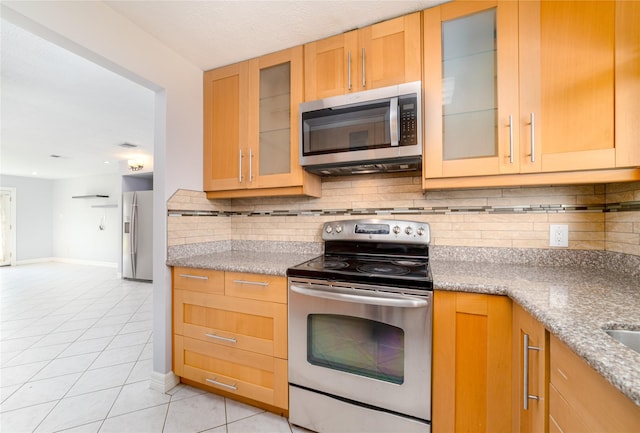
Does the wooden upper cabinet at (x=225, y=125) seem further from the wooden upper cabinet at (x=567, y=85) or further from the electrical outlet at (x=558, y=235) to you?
→ the electrical outlet at (x=558, y=235)

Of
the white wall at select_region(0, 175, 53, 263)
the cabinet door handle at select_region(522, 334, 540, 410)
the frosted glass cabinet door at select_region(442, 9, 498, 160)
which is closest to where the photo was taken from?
the cabinet door handle at select_region(522, 334, 540, 410)

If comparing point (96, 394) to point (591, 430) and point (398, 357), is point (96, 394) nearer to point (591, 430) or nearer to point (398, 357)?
point (398, 357)

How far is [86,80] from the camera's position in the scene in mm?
2299

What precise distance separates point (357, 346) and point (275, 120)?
4.99 ft

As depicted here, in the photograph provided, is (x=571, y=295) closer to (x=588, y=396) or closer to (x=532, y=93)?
(x=588, y=396)

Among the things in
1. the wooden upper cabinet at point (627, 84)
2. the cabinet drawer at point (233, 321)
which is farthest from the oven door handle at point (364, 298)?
the wooden upper cabinet at point (627, 84)

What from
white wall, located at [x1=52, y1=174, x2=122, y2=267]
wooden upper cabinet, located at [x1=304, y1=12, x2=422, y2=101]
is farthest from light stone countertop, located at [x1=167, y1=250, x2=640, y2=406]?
white wall, located at [x1=52, y1=174, x2=122, y2=267]

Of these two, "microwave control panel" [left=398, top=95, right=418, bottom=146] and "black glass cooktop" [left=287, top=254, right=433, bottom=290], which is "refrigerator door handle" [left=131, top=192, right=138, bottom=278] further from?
"microwave control panel" [left=398, top=95, right=418, bottom=146]

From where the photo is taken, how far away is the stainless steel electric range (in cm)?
118

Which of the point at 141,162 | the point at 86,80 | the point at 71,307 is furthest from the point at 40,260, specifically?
the point at 86,80

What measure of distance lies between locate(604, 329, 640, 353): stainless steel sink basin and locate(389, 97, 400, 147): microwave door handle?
1091 millimetres

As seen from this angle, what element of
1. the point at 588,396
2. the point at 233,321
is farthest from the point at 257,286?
the point at 588,396

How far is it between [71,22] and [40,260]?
29.3ft

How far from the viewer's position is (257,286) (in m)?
1.54
